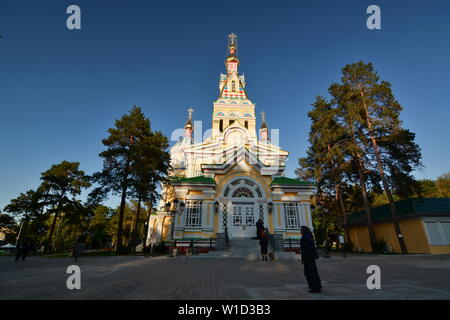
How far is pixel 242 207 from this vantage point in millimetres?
21172

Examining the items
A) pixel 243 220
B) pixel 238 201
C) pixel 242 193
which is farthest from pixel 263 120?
pixel 243 220

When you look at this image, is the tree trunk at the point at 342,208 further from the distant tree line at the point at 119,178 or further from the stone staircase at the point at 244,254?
the distant tree line at the point at 119,178

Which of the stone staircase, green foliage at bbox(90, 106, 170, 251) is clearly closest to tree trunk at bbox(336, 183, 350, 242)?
the stone staircase

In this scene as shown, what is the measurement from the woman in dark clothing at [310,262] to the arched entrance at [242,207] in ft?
50.3

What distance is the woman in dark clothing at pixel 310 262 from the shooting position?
4973 millimetres

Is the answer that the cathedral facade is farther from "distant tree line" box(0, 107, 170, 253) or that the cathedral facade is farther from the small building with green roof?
the small building with green roof

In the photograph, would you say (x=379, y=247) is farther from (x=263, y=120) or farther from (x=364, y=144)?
(x=263, y=120)

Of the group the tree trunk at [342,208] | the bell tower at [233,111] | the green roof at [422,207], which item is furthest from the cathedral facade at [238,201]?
the bell tower at [233,111]

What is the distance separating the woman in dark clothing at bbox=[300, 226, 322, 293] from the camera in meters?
4.97

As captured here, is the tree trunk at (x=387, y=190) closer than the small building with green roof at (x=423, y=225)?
No

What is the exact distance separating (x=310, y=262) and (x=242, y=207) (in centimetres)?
1598

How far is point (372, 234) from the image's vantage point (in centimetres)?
2144
